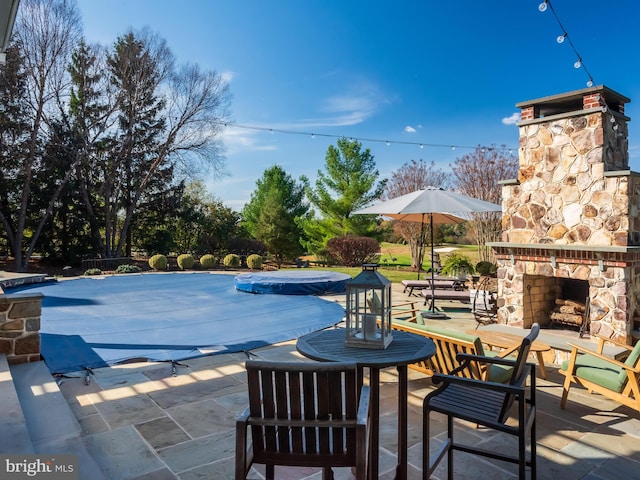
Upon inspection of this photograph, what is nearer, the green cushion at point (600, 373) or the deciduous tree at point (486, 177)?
the green cushion at point (600, 373)

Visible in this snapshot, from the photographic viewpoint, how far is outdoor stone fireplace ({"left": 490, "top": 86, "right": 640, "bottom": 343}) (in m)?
5.00

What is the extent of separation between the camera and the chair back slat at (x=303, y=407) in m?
1.72

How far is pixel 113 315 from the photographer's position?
7.62m

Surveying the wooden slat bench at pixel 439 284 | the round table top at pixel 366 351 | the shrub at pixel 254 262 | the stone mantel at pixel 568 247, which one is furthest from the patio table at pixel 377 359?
the shrub at pixel 254 262

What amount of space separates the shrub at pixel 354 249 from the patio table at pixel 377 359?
14799mm

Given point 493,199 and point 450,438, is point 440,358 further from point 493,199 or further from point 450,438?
point 493,199

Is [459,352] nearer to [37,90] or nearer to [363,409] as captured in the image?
[363,409]

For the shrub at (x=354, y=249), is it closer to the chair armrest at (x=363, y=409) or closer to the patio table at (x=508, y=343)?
the patio table at (x=508, y=343)

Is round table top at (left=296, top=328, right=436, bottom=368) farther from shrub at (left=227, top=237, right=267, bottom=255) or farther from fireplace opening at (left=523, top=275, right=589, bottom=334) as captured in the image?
shrub at (left=227, top=237, right=267, bottom=255)

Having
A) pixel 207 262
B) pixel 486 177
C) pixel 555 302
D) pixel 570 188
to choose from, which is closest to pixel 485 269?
pixel 486 177

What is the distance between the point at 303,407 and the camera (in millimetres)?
1767

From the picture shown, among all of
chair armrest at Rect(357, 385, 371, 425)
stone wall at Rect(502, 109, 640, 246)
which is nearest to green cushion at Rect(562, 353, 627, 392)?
stone wall at Rect(502, 109, 640, 246)

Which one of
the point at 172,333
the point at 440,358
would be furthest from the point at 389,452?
the point at 172,333

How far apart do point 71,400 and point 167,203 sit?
18246mm
